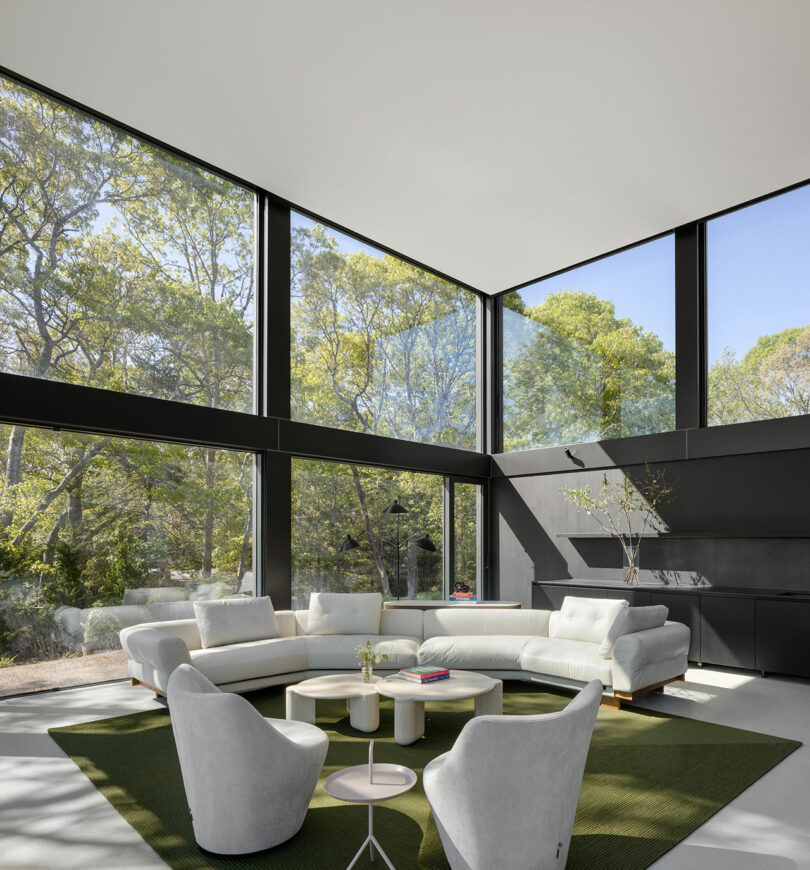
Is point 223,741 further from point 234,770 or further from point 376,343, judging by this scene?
point 376,343

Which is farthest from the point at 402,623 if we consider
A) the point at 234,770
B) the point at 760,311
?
the point at 760,311

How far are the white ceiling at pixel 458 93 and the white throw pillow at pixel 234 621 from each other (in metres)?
4.05

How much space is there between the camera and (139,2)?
14.7ft

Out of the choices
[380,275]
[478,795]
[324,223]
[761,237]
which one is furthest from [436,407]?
[478,795]

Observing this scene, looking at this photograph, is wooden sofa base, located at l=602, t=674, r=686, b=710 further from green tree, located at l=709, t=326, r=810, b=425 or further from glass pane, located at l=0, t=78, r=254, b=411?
glass pane, located at l=0, t=78, r=254, b=411

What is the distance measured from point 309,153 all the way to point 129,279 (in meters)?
1.97

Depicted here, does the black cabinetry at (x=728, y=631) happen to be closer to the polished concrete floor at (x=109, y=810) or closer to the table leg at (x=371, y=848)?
the polished concrete floor at (x=109, y=810)

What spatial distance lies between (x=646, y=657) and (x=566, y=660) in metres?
0.60

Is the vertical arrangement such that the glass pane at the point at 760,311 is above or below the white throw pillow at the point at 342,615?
above

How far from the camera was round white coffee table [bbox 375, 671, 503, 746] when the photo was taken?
416 centimetres

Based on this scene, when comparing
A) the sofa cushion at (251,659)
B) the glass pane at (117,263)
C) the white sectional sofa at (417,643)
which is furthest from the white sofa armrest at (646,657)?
the glass pane at (117,263)

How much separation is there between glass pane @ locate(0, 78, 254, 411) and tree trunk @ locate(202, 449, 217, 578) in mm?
530

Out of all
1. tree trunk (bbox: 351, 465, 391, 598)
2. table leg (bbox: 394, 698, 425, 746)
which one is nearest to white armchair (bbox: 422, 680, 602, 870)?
table leg (bbox: 394, 698, 425, 746)

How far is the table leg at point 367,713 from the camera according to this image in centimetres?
453
